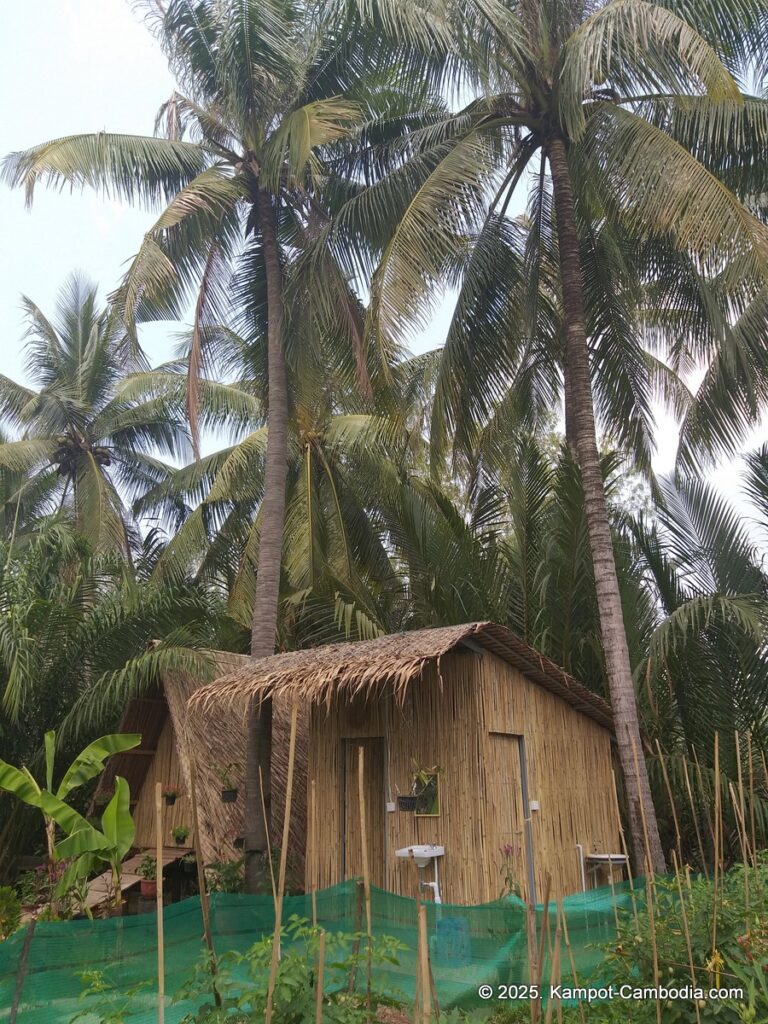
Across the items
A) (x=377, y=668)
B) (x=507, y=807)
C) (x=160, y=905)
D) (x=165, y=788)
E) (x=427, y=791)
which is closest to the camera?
(x=160, y=905)

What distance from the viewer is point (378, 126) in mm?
11898

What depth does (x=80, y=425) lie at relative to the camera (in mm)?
19484

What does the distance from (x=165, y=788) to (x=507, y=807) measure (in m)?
5.02

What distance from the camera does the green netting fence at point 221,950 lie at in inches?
196

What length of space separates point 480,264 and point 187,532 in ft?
29.1

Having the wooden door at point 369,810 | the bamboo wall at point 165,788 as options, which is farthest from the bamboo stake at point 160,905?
the bamboo wall at point 165,788

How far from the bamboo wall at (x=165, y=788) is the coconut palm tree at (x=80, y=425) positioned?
694 centimetres

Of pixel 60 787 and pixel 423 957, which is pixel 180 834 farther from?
pixel 423 957

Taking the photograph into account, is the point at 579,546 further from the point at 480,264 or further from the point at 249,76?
the point at 249,76

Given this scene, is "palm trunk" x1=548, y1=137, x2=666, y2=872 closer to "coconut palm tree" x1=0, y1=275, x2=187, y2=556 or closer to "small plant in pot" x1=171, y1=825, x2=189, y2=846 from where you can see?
"small plant in pot" x1=171, y1=825, x2=189, y2=846

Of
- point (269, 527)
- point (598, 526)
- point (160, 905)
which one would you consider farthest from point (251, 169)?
point (160, 905)

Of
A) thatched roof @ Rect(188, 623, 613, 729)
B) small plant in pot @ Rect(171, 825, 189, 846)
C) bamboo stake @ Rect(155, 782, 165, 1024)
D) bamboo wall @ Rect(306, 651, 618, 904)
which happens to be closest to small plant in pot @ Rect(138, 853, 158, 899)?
small plant in pot @ Rect(171, 825, 189, 846)

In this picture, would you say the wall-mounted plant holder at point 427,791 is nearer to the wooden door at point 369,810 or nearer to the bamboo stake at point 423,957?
the wooden door at point 369,810

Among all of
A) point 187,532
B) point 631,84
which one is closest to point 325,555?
point 187,532
